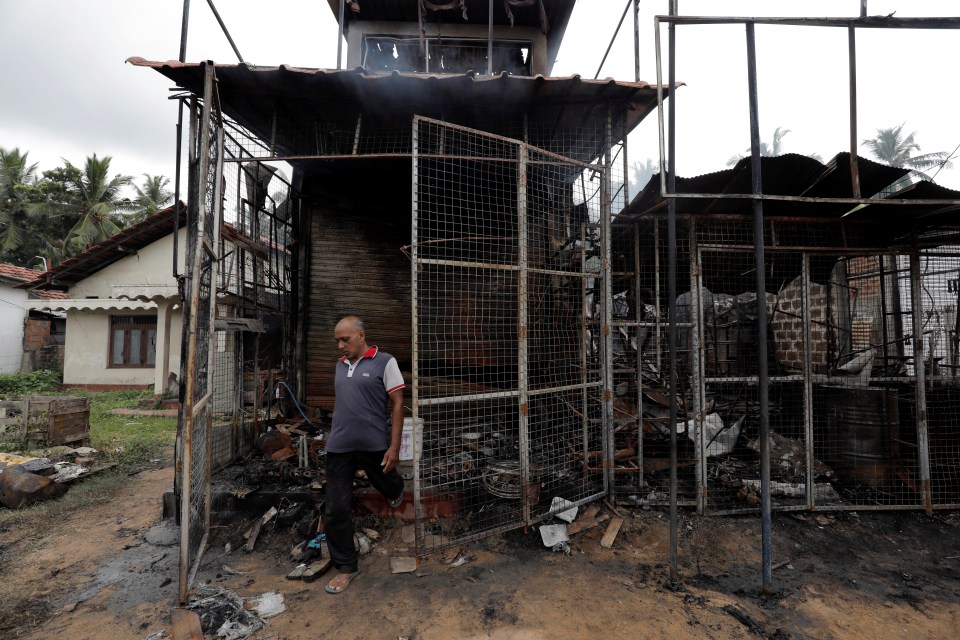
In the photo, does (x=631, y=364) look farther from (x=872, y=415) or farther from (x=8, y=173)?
(x=8, y=173)

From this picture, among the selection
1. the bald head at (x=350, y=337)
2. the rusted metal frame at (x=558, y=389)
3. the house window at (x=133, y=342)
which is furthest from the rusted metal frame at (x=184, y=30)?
the house window at (x=133, y=342)

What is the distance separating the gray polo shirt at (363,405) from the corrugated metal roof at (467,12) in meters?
6.52

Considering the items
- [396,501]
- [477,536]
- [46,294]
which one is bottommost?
[477,536]

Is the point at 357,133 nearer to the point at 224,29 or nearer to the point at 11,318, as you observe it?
the point at 224,29

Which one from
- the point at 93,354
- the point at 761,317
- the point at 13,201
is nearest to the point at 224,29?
the point at 761,317

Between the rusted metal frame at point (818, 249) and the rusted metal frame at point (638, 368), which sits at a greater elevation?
the rusted metal frame at point (818, 249)

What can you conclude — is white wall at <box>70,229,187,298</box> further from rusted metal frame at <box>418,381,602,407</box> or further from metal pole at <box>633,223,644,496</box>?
metal pole at <box>633,223,644,496</box>

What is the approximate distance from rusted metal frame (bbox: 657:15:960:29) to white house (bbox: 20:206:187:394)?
15.3 metres

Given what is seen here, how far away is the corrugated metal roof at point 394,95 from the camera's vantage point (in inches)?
163

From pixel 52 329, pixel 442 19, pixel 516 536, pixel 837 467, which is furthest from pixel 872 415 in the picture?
pixel 52 329

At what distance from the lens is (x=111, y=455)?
6883mm

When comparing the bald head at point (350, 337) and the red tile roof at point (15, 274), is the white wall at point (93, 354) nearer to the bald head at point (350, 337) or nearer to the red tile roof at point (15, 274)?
the red tile roof at point (15, 274)

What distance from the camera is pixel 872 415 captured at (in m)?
4.89

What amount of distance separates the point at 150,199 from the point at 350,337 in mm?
29863
